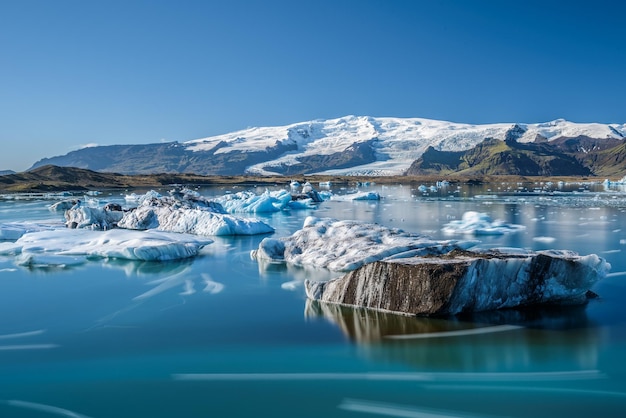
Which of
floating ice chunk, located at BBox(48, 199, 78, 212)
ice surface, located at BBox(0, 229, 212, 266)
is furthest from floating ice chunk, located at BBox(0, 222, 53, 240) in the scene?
floating ice chunk, located at BBox(48, 199, 78, 212)

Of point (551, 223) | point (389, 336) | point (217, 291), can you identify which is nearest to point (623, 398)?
point (389, 336)

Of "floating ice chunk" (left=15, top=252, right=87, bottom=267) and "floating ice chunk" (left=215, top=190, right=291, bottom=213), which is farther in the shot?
"floating ice chunk" (left=215, top=190, right=291, bottom=213)

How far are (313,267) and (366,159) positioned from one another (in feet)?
602

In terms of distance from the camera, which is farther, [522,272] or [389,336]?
[522,272]

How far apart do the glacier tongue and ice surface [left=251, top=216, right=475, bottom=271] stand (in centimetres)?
206

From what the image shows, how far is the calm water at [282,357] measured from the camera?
5.32 m

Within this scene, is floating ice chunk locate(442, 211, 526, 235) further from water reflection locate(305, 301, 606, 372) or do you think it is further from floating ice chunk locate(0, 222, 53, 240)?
floating ice chunk locate(0, 222, 53, 240)

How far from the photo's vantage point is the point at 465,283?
302 inches

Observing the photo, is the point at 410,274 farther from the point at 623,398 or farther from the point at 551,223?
the point at 551,223

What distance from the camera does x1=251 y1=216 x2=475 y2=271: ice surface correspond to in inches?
429

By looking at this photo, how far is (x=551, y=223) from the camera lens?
70.5ft

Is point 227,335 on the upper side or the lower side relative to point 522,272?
lower

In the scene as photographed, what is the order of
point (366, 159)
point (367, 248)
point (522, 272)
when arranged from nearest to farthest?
point (522, 272), point (367, 248), point (366, 159)

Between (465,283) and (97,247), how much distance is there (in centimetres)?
993
